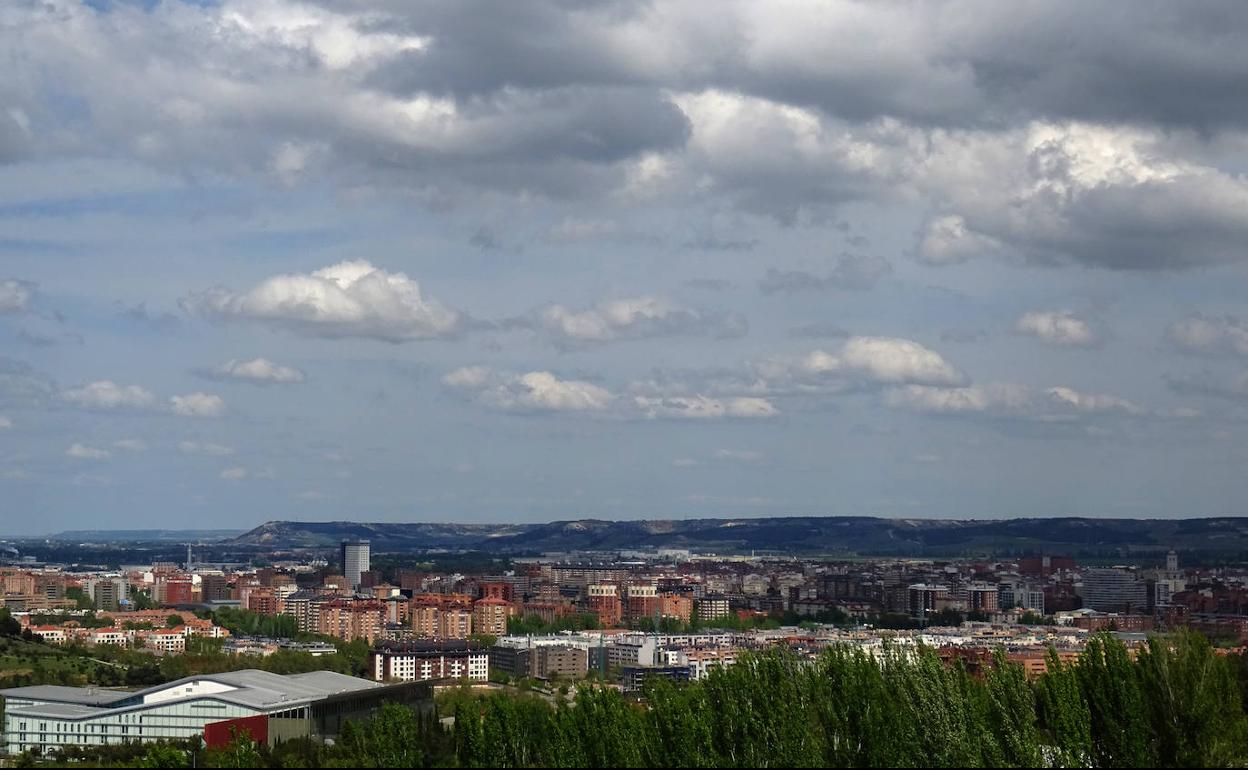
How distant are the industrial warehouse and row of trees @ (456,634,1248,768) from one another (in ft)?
60.5

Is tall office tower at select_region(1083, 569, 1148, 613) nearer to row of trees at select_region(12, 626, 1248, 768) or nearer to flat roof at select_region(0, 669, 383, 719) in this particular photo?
flat roof at select_region(0, 669, 383, 719)

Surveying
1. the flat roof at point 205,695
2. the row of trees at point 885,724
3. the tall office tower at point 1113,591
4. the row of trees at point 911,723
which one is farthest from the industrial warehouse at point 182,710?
the tall office tower at point 1113,591

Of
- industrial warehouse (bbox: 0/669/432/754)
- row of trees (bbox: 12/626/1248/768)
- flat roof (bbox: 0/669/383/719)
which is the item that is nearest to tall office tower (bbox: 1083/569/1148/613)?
flat roof (bbox: 0/669/383/719)

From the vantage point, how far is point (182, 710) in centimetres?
5409

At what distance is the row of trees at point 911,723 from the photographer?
1247 inches

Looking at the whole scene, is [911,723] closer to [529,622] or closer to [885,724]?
[885,724]

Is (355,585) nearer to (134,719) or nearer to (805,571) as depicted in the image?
(805,571)

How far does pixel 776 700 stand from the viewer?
3303 cm

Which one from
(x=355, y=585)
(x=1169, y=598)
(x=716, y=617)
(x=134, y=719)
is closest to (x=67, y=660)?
(x=134, y=719)

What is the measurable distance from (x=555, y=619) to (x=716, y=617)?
13.2 meters

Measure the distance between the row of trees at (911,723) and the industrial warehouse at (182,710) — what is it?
18.4 m

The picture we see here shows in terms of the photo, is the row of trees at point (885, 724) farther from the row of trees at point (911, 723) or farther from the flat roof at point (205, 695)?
the flat roof at point (205, 695)

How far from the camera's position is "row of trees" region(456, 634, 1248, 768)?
31672 millimetres

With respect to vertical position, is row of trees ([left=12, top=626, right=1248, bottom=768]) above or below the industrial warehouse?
above
